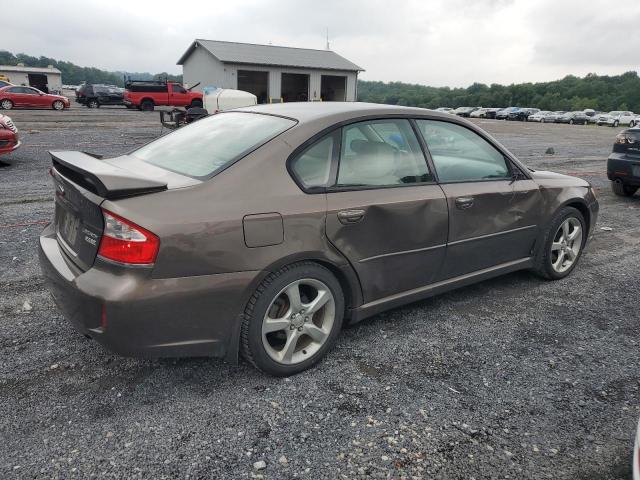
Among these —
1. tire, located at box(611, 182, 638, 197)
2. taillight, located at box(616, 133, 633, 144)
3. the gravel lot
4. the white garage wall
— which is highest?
the white garage wall

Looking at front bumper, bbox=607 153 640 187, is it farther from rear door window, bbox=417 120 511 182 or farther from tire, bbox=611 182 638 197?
rear door window, bbox=417 120 511 182

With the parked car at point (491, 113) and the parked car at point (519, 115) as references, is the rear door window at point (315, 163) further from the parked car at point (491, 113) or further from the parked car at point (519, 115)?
the parked car at point (491, 113)

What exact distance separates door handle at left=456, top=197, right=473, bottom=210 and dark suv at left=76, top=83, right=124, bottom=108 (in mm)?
34113

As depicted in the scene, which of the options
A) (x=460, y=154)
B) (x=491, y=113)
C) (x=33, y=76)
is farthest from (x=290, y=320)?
(x=33, y=76)

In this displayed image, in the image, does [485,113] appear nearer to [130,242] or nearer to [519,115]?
[519,115]

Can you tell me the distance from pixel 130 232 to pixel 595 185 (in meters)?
10.2

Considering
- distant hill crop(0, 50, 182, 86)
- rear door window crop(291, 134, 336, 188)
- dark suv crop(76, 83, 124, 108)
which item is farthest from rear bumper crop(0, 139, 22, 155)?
distant hill crop(0, 50, 182, 86)

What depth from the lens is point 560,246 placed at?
4.43 meters

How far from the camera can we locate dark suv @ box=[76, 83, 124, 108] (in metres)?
33.1

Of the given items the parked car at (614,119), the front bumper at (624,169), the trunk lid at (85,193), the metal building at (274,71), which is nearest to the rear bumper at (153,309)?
the trunk lid at (85,193)

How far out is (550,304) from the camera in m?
4.05

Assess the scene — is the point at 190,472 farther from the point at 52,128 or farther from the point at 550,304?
the point at 52,128

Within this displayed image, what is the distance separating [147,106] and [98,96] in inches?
184

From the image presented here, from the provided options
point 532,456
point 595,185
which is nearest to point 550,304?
point 532,456
